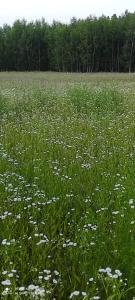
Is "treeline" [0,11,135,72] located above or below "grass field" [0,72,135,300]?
above

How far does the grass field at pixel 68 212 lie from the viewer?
12.3 feet

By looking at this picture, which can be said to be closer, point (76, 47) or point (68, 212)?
point (68, 212)

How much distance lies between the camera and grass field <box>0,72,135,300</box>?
374 centimetres

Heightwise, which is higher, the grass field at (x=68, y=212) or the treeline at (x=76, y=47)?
the treeline at (x=76, y=47)

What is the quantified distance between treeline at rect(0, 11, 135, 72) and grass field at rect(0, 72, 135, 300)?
72.2 meters

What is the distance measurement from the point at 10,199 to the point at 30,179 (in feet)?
4.60

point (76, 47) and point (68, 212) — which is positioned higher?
point (76, 47)

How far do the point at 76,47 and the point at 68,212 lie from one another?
283ft

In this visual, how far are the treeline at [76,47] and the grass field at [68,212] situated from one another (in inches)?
2841

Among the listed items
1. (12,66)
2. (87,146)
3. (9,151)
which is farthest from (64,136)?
(12,66)

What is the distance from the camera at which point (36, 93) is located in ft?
55.0

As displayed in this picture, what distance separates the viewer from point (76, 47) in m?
88.4

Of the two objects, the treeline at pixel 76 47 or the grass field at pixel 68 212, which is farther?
the treeline at pixel 76 47

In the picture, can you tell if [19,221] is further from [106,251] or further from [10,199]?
[106,251]
